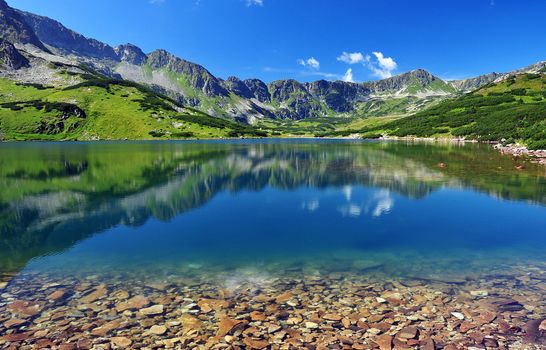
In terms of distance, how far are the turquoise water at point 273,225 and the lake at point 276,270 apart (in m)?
0.19

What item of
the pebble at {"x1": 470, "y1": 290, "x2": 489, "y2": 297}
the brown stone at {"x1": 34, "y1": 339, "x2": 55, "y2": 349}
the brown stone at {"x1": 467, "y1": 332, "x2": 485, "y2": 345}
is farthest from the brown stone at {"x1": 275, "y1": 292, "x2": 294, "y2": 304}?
the brown stone at {"x1": 34, "y1": 339, "x2": 55, "y2": 349}

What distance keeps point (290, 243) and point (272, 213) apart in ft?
37.5

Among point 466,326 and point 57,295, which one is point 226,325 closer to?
point 57,295

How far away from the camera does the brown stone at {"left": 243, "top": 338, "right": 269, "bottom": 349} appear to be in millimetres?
13102

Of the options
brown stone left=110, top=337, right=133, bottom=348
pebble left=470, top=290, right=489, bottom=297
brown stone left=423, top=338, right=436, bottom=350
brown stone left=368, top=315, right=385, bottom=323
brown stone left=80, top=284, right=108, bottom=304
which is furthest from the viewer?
pebble left=470, top=290, right=489, bottom=297

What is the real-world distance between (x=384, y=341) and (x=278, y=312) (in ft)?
15.4

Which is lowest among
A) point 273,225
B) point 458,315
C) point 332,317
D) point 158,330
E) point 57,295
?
point 273,225

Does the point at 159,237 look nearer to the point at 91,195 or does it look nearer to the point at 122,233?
the point at 122,233

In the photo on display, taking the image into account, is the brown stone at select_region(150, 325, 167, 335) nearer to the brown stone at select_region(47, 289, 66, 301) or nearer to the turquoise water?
the turquoise water

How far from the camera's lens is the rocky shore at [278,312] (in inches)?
526

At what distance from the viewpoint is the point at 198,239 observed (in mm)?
27984

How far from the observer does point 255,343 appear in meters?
13.3

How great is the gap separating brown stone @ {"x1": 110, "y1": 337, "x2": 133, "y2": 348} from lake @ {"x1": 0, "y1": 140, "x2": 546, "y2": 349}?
0.24 feet

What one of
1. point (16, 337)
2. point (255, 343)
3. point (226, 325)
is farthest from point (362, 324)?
point (16, 337)
